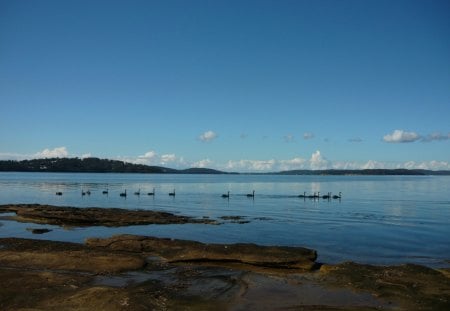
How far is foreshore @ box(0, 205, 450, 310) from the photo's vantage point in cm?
1545

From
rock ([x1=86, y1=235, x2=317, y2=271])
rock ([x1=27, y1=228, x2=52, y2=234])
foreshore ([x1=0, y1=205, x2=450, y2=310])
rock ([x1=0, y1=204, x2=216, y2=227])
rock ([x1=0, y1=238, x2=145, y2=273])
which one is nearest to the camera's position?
foreshore ([x1=0, y1=205, x2=450, y2=310])

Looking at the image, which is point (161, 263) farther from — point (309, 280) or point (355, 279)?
point (355, 279)

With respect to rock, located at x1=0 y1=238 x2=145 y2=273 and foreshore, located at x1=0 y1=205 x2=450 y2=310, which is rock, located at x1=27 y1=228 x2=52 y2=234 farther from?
rock, located at x1=0 y1=238 x2=145 y2=273

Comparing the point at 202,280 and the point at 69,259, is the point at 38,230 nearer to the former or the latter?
the point at 69,259

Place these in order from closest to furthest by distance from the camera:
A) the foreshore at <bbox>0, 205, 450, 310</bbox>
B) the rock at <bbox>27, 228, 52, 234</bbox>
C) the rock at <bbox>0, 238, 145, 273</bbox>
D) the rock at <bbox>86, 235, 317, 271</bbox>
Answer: the foreshore at <bbox>0, 205, 450, 310</bbox> → the rock at <bbox>0, 238, 145, 273</bbox> → the rock at <bbox>86, 235, 317, 271</bbox> → the rock at <bbox>27, 228, 52, 234</bbox>

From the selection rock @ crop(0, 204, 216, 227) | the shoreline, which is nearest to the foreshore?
the shoreline

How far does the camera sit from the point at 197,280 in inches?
747

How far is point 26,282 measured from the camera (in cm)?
1764

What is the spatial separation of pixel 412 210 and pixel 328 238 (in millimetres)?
31124

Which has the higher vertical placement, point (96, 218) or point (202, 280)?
point (96, 218)

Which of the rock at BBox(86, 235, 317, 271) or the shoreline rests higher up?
the rock at BBox(86, 235, 317, 271)

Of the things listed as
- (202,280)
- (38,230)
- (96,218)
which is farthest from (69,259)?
(96,218)

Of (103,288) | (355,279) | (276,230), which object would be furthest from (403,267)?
(276,230)

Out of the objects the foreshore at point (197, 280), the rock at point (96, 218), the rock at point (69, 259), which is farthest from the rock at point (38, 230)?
the rock at point (69, 259)
